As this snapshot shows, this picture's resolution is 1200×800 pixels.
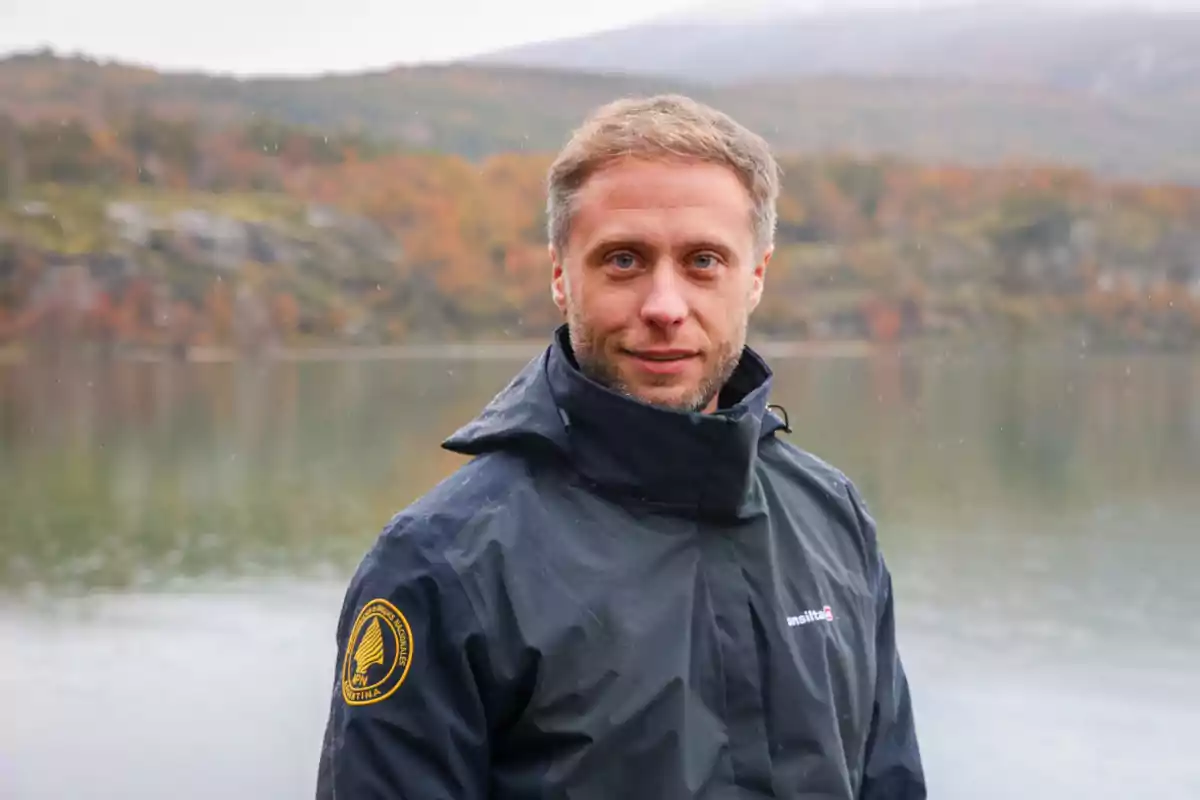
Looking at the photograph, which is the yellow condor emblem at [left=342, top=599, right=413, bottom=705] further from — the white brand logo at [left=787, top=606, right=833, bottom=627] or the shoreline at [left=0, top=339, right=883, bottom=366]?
the shoreline at [left=0, top=339, right=883, bottom=366]

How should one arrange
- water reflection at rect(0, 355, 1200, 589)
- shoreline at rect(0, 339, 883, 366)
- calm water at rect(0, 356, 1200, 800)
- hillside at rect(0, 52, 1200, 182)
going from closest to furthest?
1. calm water at rect(0, 356, 1200, 800)
2. water reflection at rect(0, 355, 1200, 589)
3. shoreline at rect(0, 339, 883, 366)
4. hillside at rect(0, 52, 1200, 182)

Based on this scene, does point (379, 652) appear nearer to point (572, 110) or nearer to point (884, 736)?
point (884, 736)

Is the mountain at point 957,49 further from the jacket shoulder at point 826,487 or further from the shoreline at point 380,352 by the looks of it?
the jacket shoulder at point 826,487

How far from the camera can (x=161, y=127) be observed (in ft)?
142

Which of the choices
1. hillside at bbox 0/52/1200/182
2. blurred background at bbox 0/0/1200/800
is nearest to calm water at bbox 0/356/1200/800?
blurred background at bbox 0/0/1200/800

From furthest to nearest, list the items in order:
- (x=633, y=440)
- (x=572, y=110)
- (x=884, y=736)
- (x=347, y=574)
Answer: (x=572, y=110) → (x=347, y=574) → (x=884, y=736) → (x=633, y=440)

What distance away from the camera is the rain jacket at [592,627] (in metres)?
1.12

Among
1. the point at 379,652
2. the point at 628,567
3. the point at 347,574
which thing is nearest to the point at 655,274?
the point at 628,567

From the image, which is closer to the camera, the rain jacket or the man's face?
the rain jacket

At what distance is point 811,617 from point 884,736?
0.94 feet

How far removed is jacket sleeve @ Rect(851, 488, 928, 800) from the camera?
58.4 inches

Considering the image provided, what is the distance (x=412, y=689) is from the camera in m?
1.11

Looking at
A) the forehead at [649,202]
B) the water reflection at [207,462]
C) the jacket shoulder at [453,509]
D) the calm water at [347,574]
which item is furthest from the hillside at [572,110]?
the jacket shoulder at [453,509]

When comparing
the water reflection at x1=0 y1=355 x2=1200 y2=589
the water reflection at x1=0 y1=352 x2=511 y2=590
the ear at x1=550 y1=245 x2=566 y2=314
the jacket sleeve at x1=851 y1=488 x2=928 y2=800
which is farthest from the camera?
the water reflection at x1=0 y1=355 x2=1200 y2=589
